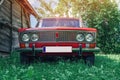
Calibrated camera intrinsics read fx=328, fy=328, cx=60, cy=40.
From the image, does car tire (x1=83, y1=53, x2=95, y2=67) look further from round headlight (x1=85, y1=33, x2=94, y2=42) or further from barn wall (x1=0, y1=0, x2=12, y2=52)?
barn wall (x1=0, y1=0, x2=12, y2=52)

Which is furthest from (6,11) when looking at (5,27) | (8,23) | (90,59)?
(90,59)

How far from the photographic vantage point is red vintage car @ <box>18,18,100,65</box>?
7934mm

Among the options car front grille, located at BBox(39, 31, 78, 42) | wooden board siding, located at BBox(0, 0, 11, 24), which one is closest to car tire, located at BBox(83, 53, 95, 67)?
car front grille, located at BBox(39, 31, 78, 42)

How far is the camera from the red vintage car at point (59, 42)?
7934mm

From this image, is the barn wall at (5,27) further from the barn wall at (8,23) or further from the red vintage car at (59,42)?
the red vintage car at (59,42)

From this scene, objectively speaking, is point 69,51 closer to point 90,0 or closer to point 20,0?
point 20,0

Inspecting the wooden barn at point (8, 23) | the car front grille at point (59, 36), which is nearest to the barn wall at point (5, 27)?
the wooden barn at point (8, 23)

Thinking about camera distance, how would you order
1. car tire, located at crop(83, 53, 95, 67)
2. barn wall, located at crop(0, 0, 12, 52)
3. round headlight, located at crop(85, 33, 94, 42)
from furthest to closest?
barn wall, located at crop(0, 0, 12, 52)
car tire, located at crop(83, 53, 95, 67)
round headlight, located at crop(85, 33, 94, 42)

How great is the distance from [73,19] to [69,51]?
82.0 inches

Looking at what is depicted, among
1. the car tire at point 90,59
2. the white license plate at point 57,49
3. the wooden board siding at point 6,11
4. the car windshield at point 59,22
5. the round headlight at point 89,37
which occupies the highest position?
the wooden board siding at point 6,11

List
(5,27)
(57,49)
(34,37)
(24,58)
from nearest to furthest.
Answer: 1. (57,49)
2. (34,37)
3. (24,58)
4. (5,27)

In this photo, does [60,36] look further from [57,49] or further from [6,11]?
[6,11]

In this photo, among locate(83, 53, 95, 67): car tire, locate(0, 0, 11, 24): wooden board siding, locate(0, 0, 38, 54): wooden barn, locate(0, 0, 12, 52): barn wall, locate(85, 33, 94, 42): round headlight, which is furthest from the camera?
locate(0, 0, 11, 24): wooden board siding

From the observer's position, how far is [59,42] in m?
8.06
